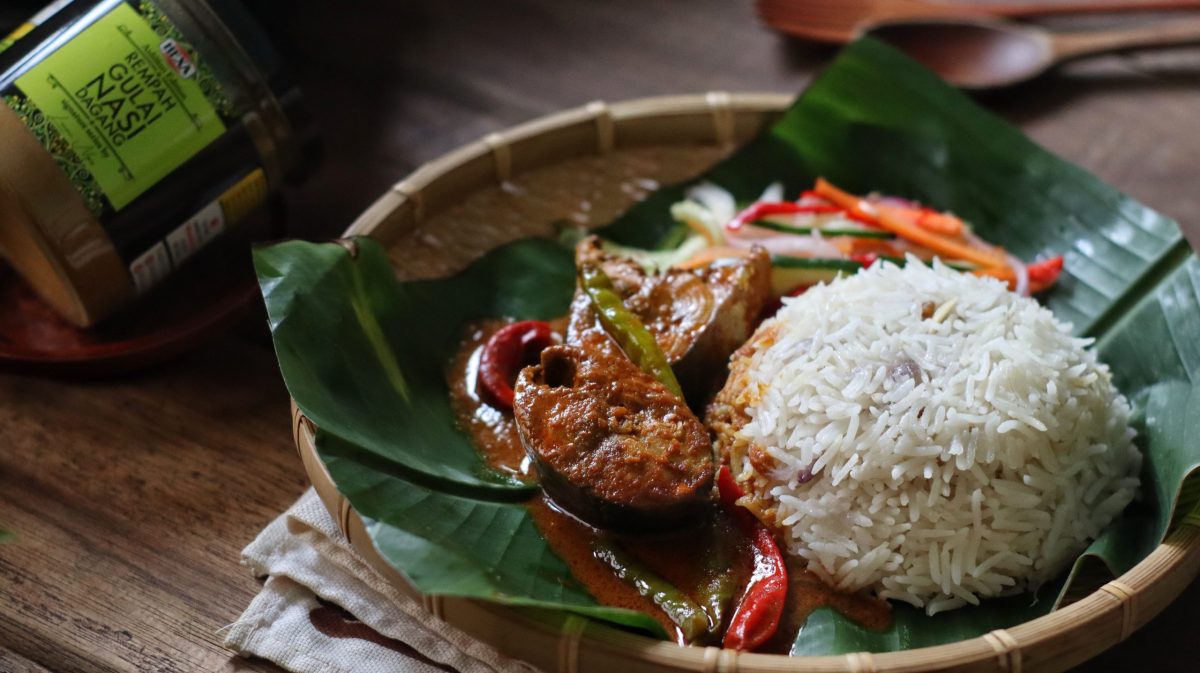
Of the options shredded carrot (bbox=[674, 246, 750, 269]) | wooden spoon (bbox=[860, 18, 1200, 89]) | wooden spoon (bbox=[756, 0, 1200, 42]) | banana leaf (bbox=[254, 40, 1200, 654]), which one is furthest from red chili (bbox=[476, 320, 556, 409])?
wooden spoon (bbox=[756, 0, 1200, 42])

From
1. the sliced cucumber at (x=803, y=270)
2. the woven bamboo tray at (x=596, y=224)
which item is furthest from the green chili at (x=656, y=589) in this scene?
the sliced cucumber at (x=803, y=270)

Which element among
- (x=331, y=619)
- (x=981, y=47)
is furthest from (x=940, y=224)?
(x=331, y=619)

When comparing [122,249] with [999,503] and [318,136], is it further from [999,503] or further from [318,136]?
[999,503]

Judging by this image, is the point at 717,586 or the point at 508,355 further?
the point at 508,355

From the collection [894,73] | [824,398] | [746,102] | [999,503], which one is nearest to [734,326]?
[824,398]

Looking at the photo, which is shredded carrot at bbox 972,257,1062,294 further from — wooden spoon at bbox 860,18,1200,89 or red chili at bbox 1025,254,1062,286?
wooden spoon at bbox 860,18,1200,89

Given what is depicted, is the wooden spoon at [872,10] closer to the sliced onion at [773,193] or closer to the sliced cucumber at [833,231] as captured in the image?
the sliced onion at [773,193]

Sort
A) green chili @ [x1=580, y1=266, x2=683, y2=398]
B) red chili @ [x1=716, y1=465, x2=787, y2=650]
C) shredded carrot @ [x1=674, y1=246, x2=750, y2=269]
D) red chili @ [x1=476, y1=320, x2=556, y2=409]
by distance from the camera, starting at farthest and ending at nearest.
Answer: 1. shredded carrot @ [x1=674, y1=246, x2=750, y2=269]
2. red chili @ [x1=476, y1=320, x2=556, y2=409]
3. green chili @ [x1=580, y1=266, x2=683, y2=398]
4. red chili @ [x1=716, y1=465, x2=787, y2=650]

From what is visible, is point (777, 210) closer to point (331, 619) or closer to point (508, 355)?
point (508, 355)
